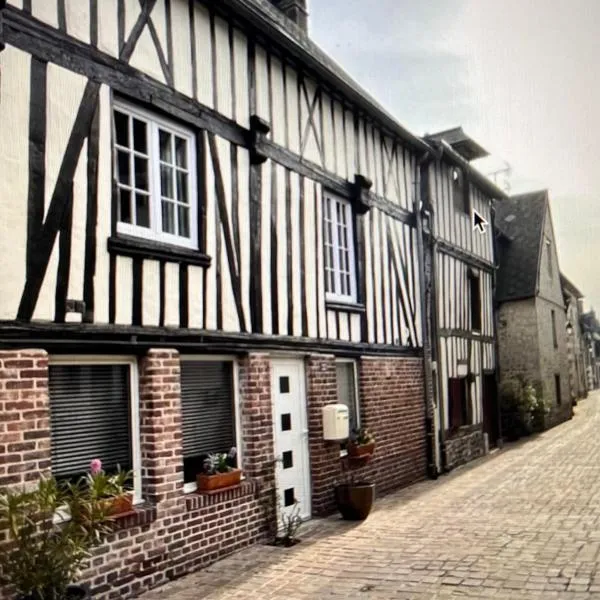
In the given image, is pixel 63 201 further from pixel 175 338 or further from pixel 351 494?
pixel 351 494

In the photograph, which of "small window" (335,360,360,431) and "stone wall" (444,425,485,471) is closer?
"small window" (335,360,360,431)

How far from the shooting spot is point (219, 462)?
21.9ft

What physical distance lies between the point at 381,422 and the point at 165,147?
18.2 feet

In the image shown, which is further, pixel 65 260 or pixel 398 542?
pixel 398 542

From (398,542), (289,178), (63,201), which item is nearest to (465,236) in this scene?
(289,178)

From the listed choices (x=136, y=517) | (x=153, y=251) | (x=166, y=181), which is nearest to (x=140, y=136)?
(x=166, y=181)

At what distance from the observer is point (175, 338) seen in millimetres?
6145

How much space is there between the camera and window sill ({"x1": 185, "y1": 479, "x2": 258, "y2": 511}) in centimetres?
616

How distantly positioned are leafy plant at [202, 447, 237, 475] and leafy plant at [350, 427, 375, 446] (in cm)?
264

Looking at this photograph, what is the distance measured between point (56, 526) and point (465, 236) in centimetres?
1168


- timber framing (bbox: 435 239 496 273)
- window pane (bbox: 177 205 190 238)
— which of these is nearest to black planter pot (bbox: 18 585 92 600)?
window pane (bbox: 177 205 190 238)

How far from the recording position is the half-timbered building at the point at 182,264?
4945 millimetres

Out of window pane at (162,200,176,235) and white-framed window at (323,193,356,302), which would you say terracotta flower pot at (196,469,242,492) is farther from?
white-framed window at (323,193,356,302)

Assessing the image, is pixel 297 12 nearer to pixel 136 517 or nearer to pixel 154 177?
pixel 154 177
